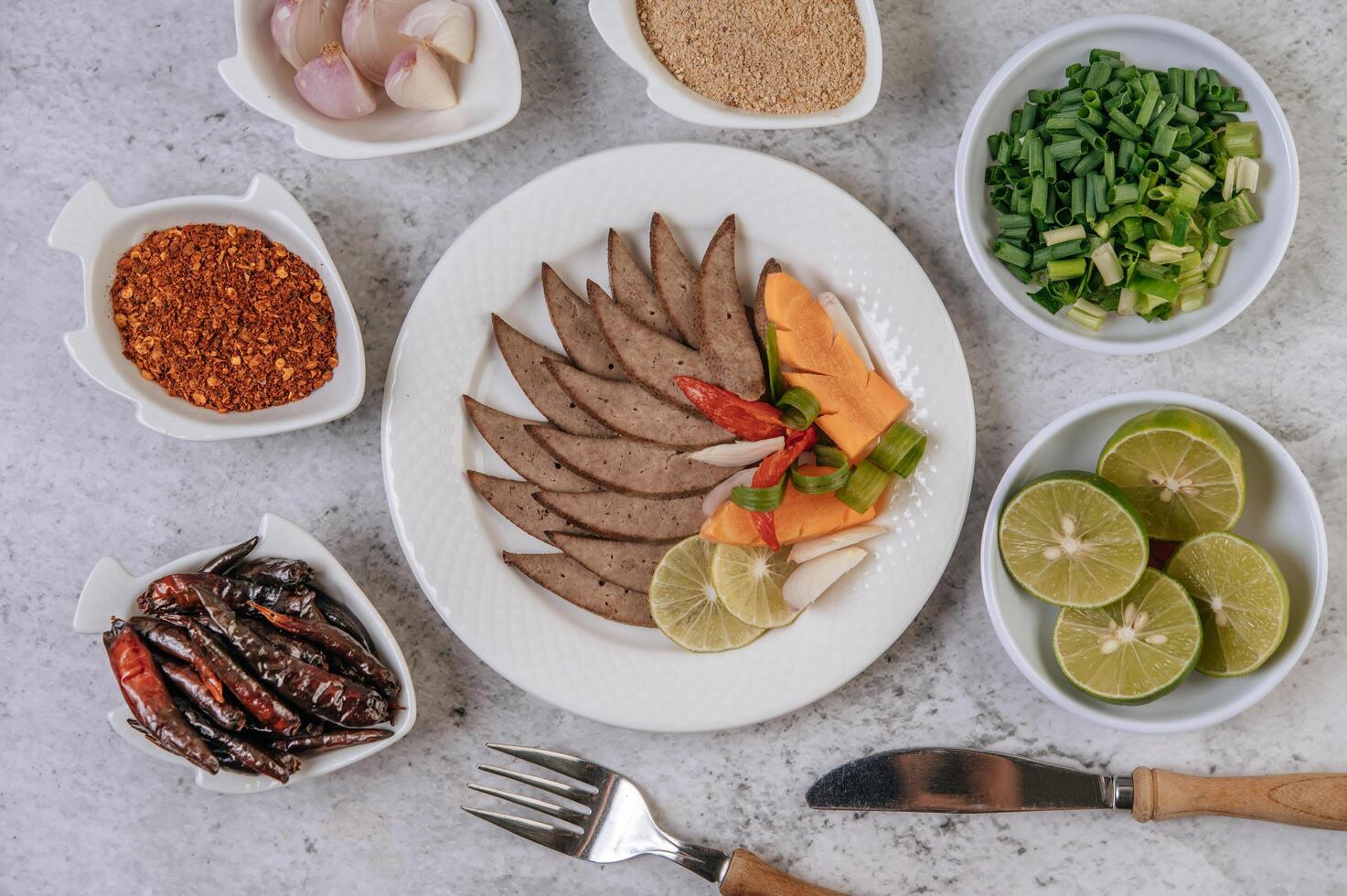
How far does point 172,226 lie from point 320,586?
852mm

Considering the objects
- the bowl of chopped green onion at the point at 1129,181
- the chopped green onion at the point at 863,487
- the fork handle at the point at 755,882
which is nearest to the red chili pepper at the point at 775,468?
the chopped green onion at the point at 863,487

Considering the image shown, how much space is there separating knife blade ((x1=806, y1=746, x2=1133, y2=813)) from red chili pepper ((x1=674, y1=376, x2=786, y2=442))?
796mm

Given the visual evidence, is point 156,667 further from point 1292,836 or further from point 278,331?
point 1292,836

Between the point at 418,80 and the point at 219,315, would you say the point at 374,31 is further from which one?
the point at 219,315

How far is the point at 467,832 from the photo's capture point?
85.5 inches

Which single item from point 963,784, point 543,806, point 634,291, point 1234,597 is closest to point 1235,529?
point 1234,597

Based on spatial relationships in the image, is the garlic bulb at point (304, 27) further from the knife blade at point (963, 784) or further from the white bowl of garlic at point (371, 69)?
the knife blade at point (963, 784)

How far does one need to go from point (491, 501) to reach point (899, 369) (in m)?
0.96

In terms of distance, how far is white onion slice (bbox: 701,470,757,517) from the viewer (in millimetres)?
1961

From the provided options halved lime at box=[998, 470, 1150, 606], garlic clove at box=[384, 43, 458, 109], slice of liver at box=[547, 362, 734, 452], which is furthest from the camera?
slice of liver at box=[547, 362, 734, 452]

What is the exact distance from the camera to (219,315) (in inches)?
76.6

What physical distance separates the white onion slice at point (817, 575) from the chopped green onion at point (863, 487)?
0.34 feet

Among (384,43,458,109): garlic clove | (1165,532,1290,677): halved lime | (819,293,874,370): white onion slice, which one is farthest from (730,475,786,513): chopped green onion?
(384,43,458,109): garlic clove

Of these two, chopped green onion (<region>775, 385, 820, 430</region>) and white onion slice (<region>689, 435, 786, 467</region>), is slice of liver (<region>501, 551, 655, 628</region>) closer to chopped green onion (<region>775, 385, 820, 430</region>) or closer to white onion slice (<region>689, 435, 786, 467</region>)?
white onion slice (<region>689, 435, 786, 467</region>)
